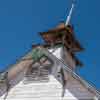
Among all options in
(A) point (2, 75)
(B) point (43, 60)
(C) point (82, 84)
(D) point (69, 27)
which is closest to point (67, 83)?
(C) point (82, 84)

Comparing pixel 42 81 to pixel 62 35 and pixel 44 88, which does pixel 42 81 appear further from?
pixel 62 35

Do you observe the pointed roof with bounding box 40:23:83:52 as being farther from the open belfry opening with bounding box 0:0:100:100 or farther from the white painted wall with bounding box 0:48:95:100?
the white painted wall with bounding box 0:48:95:100

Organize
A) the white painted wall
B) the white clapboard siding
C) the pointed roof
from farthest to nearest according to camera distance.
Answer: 1. the pointed roof
2. the white clapboard siding
3. the white painted wall

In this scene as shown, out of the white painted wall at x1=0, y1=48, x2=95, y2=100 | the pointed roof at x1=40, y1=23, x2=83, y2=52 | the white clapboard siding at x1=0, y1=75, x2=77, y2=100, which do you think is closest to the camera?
the white painted wall at x1=0, y1=48, x2=95, y2=100

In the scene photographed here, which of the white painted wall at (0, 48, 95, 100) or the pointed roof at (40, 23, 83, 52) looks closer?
the white painted wall at (0, 48, 95, 100)

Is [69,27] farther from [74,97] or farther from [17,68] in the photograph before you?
[74,97]

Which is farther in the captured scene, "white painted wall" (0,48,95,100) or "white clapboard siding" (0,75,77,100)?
"white clapboard siding" (0,75,77,100)

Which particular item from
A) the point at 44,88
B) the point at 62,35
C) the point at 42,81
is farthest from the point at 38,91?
the point at 62,35

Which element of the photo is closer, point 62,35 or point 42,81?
point 42,81

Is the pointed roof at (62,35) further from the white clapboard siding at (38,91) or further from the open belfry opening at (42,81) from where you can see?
the white clapboard siding at (38,91)

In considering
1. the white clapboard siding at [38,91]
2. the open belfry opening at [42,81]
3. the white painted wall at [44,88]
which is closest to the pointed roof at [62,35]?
the open belfry opening at [42,81]

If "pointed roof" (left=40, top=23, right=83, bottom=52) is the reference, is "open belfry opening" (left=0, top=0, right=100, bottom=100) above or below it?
below

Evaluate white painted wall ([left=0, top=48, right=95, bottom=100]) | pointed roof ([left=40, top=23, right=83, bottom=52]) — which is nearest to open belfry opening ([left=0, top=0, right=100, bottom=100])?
white painted wall ([left=0, top=48, right=95, bottom=100])

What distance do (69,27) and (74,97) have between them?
8802 millimetres
